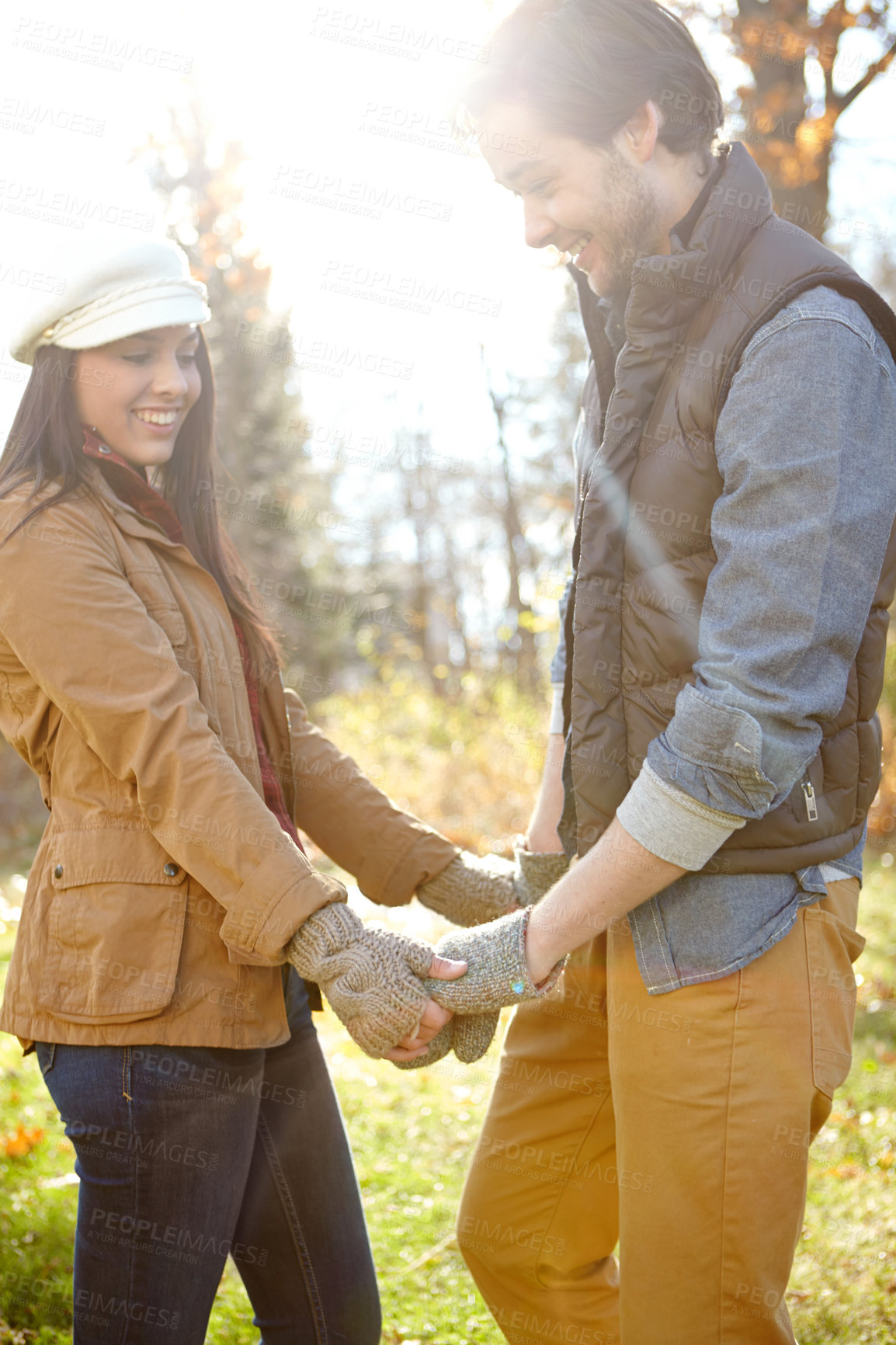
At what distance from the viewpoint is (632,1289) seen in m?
1.92

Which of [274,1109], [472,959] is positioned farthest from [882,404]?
[274,1109]

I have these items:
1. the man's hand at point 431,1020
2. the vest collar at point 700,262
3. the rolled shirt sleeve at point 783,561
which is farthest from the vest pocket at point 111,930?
the vest collar at point 700,262

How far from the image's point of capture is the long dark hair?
2.16 metres

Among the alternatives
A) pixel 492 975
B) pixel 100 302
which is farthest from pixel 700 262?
pixel 492 975

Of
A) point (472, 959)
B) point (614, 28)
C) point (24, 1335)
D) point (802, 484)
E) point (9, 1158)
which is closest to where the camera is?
point (802, 484)

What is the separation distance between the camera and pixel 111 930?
6.33ft

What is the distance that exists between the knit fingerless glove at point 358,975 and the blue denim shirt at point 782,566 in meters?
0.60

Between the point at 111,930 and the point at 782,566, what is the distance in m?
1.33

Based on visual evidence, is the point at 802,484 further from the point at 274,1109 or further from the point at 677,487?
the point at 274,1109

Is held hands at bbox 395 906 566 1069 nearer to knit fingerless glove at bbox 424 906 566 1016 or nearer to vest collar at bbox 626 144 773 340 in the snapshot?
knit fingerless glove at bbox 424 906 566 1016

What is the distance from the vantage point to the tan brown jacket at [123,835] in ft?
6.40

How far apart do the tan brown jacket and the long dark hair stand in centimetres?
10

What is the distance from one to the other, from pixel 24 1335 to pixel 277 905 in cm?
197

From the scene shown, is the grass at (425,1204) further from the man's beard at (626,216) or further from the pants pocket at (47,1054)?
the man's beard at (626,216)
